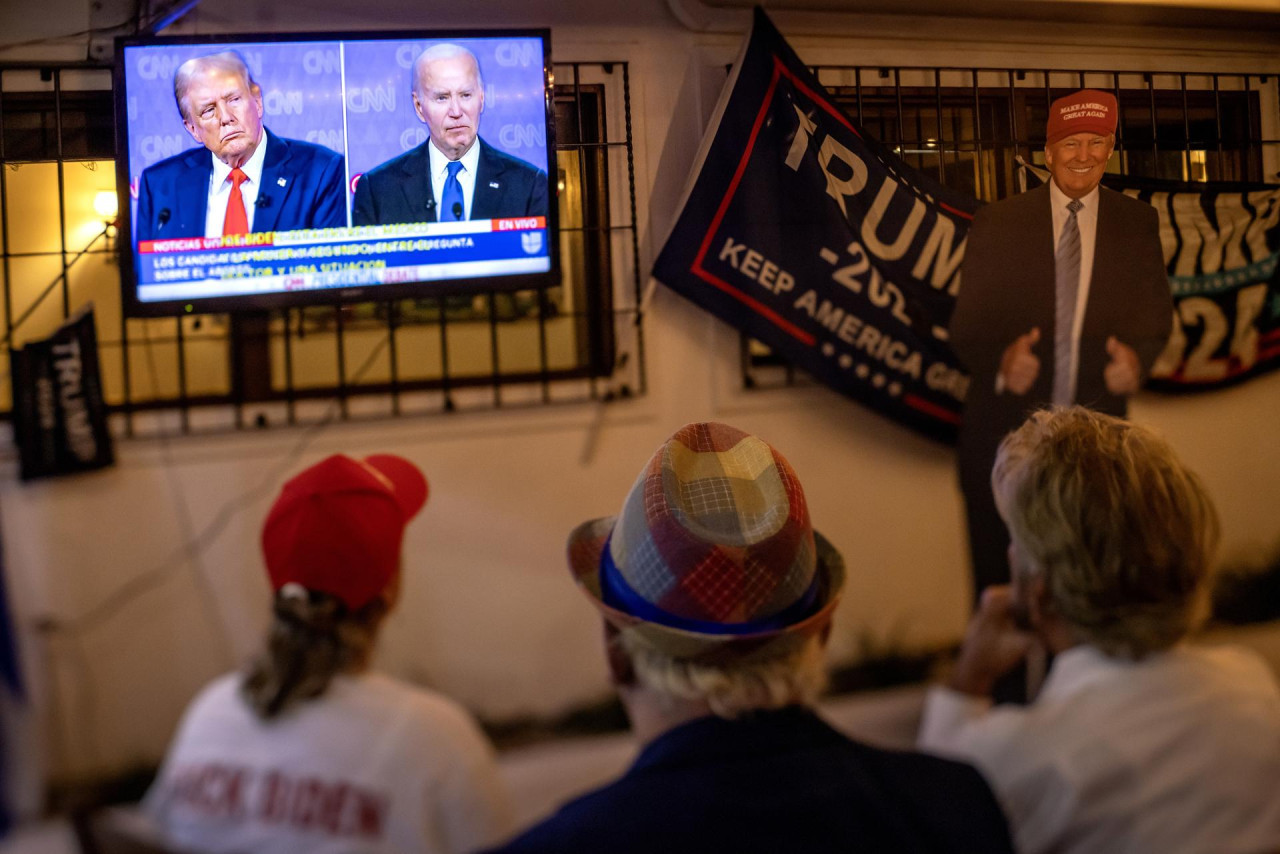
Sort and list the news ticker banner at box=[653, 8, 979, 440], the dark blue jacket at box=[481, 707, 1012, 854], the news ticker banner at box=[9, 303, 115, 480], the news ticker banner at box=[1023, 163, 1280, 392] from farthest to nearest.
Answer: the news ticker banner at box=[1023, 163, 1280, 392]
the news ticker banner at box=[653, 8, 979, 440]
the news ticker banner at box=[9, 303, 115, 480]
the dark blue jacket at box=[481, 707, 1012, 854]

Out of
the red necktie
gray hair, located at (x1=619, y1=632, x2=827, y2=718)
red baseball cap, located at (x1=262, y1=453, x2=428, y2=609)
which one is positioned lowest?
gray hair, located at (x1=619, y1=632, x2=827, y2=718)

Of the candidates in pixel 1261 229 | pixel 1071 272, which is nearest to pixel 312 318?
pixel 1071 272

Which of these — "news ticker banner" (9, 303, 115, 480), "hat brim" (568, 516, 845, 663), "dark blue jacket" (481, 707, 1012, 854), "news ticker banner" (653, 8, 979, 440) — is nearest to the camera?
"dark blue jacket" (481, 707, 1012, 854)

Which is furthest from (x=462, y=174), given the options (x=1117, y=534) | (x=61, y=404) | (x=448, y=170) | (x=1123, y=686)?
(x=1123, y=686)

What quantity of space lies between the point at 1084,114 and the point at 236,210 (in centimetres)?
100

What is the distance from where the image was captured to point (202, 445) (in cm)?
90

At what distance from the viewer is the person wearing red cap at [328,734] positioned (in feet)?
2.56

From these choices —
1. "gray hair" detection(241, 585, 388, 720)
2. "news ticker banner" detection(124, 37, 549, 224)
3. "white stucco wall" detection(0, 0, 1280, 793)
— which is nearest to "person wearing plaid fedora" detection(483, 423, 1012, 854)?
"white stucco wall" detection(0, 0, 1280, 793)

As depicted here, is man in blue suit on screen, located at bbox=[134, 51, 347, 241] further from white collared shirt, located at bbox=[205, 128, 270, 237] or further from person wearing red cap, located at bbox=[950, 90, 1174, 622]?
person wearing red cap, located at bbox=[950, 90, 1174, 622]

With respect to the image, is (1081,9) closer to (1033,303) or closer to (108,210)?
(1033,303)

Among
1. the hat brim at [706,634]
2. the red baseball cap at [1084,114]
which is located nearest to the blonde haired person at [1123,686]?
the hat brim at [706,634]

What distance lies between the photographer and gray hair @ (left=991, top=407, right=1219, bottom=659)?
90cm

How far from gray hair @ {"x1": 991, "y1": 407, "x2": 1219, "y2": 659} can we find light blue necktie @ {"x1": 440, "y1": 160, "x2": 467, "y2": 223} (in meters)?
0.68

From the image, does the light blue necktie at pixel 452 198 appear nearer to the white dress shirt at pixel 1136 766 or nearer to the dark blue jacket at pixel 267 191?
the dark blue jacket at pixel 267 191
